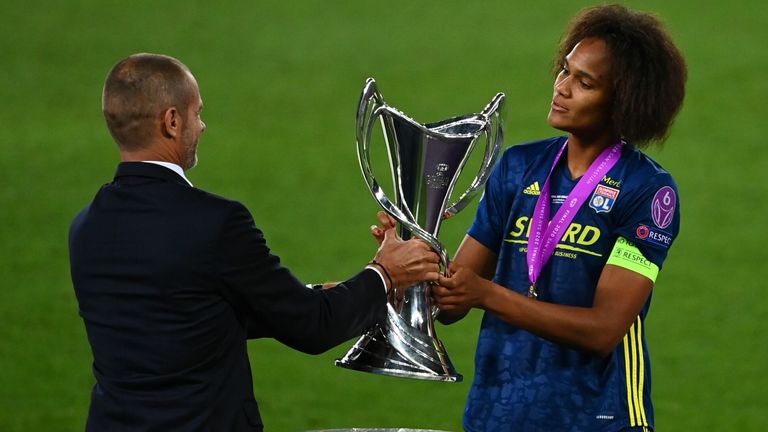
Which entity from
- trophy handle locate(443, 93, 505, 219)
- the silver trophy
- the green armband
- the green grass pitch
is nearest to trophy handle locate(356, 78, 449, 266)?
the silver trophy

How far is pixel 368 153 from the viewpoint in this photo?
8.87 feet

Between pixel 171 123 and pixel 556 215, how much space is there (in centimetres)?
83

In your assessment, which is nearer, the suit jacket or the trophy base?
the suit jacket

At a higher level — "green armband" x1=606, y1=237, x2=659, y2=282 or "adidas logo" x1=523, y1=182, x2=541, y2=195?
"adidas logo" x1=523, y1=182, x2=541, y2=195

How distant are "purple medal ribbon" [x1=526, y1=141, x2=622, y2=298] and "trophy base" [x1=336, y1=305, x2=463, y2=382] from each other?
0.81 feet

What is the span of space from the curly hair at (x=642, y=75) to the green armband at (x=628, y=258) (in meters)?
0.23

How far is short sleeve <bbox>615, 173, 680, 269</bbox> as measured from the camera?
8.91 ft

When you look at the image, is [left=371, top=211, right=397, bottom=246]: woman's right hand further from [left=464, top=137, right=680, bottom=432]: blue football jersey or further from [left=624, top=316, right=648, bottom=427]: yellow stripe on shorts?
[left=624, top=316, right=648, bottom=427]: yellow stripe on shorts

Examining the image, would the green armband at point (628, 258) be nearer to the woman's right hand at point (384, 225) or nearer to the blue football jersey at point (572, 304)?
the blue football jersey at point (572, 304)

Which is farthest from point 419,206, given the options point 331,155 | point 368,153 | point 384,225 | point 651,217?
point 331,155

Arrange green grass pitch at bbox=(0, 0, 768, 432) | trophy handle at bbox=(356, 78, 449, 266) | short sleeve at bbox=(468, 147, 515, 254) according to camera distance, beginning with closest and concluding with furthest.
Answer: trophy handle at bbox=(356, 78, 449, 266)
short sleeve at bbox=(468, 147, 515, 254)
green grass pitch at bbox=(0, 0, 768, 432)

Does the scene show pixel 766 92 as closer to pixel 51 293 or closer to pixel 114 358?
pixel 51 293

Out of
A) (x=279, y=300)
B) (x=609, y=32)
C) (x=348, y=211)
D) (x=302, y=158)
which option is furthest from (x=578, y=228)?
(x=302, y=158)

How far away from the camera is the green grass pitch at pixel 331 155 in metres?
5.86
